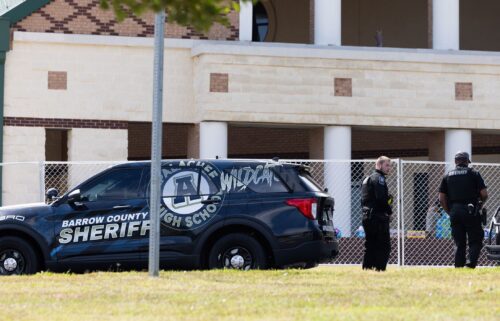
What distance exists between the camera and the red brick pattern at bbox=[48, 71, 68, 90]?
26.0 m

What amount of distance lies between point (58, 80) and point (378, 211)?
11.4m

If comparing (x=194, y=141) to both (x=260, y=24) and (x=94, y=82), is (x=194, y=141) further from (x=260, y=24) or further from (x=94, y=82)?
(x=260, y=24)

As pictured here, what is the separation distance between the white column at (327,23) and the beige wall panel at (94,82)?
281 centimetres

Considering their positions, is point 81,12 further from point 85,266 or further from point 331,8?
point 85,266

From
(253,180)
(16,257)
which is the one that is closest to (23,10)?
(16,257)

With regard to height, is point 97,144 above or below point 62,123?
below

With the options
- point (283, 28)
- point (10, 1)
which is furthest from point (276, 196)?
point (283, 28)

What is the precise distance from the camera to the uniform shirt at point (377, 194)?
16109 millimetres

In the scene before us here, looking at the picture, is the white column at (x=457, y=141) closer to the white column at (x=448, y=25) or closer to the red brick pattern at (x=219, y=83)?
the white column at (x=448, y=25)

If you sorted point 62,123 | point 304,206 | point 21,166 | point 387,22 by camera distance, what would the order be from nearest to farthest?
1. point 304,206
2. point 21,166
3. point 62,123
4. point 387,22

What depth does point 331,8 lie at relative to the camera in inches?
1068

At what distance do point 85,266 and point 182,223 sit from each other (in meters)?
1.33

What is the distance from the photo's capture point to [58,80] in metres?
26.0

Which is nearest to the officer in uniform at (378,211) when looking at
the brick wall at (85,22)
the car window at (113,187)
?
the car window at (113,187)
